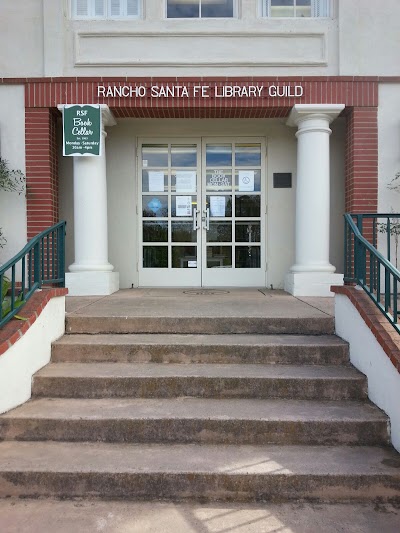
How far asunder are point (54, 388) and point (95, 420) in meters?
0.62

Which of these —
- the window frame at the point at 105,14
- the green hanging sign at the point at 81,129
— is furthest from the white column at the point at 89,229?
the window frame at the point at 105,14

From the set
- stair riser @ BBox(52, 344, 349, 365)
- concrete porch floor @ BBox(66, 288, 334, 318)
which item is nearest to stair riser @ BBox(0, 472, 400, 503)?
stair riser @ BBox(52, 344, 349, 365)

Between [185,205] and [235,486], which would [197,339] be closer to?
[235,486]

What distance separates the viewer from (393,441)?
297cm

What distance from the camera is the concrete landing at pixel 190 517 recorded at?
232 cm

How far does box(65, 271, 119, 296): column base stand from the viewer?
6.15m

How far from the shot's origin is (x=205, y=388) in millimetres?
3428

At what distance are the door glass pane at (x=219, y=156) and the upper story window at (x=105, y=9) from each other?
2224 millimetres

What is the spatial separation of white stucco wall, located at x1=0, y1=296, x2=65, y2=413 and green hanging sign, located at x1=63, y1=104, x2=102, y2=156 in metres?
2.88

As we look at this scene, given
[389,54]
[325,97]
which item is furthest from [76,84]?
[389,54]

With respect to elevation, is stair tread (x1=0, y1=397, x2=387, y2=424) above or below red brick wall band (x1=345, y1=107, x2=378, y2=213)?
below

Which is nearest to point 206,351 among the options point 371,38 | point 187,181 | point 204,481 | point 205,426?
point 205,426

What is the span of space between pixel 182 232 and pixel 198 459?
186 inches

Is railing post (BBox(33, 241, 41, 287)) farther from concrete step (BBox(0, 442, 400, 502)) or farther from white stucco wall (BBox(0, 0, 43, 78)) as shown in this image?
white stucco wall (BBox(0, 0, 43, 78))
